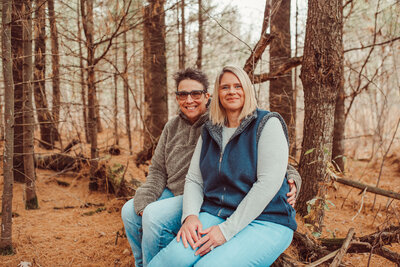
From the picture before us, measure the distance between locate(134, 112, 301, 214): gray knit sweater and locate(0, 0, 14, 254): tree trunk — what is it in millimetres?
1316

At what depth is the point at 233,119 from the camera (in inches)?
80.6

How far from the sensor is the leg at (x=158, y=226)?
1991mm

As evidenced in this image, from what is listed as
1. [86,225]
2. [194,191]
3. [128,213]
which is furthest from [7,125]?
[194,191]

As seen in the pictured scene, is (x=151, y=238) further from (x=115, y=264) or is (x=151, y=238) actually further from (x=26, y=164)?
(x=26, y=164)

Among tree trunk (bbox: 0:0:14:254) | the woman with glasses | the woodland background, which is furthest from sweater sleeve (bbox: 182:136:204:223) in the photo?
tree trunk (bbox: 0:0:14:254)

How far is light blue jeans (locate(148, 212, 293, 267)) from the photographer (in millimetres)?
1584

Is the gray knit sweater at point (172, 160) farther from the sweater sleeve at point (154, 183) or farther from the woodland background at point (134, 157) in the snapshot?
the woodland background at point (134, 157)

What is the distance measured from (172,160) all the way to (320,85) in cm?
161

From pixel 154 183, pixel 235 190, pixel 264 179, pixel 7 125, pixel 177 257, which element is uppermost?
pixel 7 125

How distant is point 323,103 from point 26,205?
407 centimetres

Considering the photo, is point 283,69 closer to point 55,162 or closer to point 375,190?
point 375,190

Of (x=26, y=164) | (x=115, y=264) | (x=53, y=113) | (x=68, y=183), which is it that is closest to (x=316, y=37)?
(x=115, y=264)

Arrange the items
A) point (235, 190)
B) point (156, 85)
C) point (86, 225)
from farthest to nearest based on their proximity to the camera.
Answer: point (156, 85), point (86, 225), point (235, 190)

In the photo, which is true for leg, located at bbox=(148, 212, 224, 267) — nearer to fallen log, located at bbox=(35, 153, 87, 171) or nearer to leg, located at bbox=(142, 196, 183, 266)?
leg, located at bbox=(142, 196, 183, 266)
